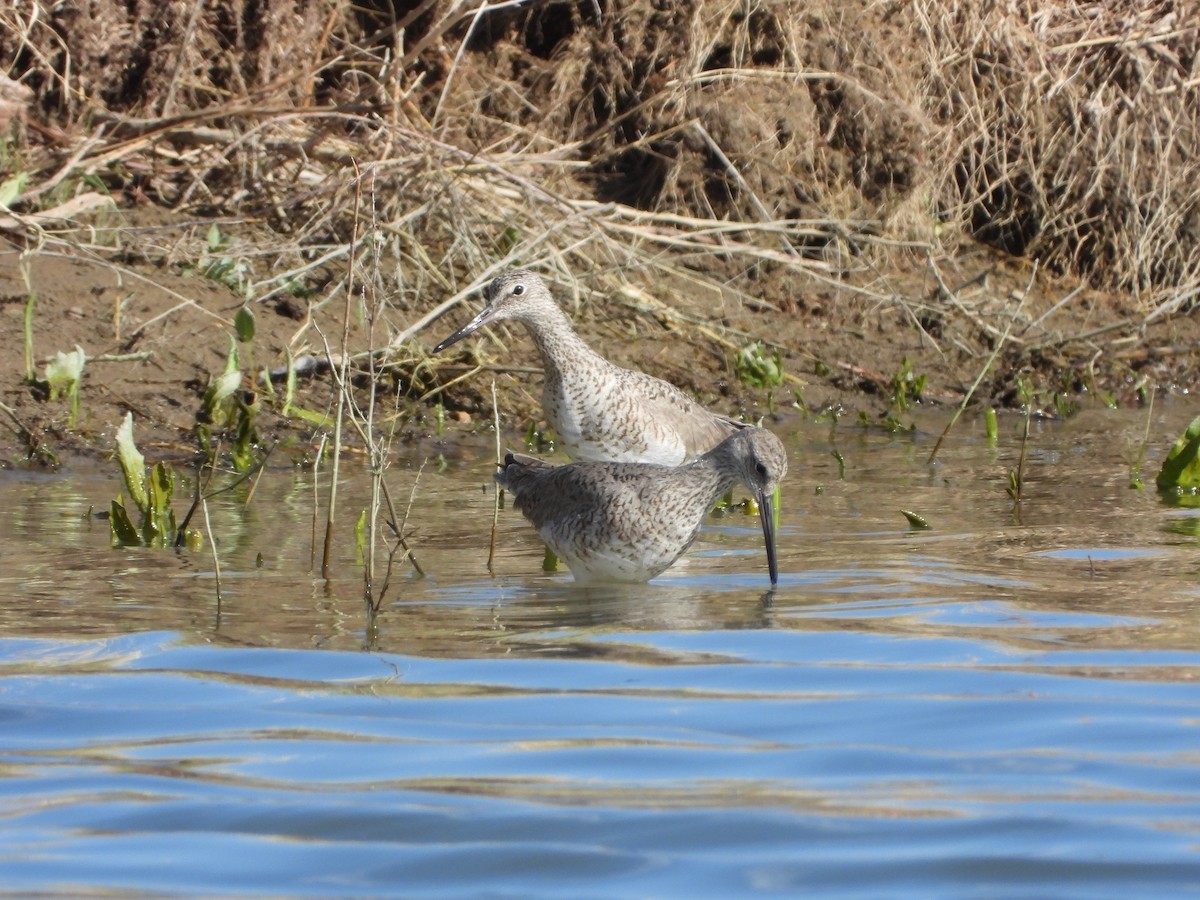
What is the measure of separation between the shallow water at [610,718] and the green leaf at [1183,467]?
2.68ft

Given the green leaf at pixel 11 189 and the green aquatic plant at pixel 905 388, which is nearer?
the green leaf at pixel 11 189

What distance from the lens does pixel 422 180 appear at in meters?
10.9

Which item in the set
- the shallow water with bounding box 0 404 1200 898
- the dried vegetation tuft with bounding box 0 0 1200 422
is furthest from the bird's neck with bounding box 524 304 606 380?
the dried vegetation tuft with bounding box 0 0 1200 422

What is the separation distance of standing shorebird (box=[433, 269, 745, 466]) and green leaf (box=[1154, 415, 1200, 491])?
1.94 m

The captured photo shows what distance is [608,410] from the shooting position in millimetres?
8289

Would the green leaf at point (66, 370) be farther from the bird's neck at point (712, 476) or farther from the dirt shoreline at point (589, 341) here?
the bird's neck at point (712, 476)

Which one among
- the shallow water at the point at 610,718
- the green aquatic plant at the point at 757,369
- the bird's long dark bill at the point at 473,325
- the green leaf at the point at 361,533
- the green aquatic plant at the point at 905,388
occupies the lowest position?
the shallow water at the point at 610,718

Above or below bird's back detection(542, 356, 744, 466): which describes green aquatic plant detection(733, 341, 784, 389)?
above

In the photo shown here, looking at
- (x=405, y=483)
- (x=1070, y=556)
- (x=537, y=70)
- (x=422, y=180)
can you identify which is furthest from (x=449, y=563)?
(x=537, y=70)

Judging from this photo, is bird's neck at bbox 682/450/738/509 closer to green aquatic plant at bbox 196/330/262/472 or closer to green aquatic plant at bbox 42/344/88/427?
green aquatic plant at bbox 196/330/262/472

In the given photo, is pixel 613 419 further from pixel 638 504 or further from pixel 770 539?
pixel 770 539

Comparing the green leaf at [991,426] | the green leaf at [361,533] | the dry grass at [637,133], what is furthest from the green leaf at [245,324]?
the green leaf at [991,426]

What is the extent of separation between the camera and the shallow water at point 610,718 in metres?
3.49

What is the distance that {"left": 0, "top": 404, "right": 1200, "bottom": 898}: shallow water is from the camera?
3490mm
